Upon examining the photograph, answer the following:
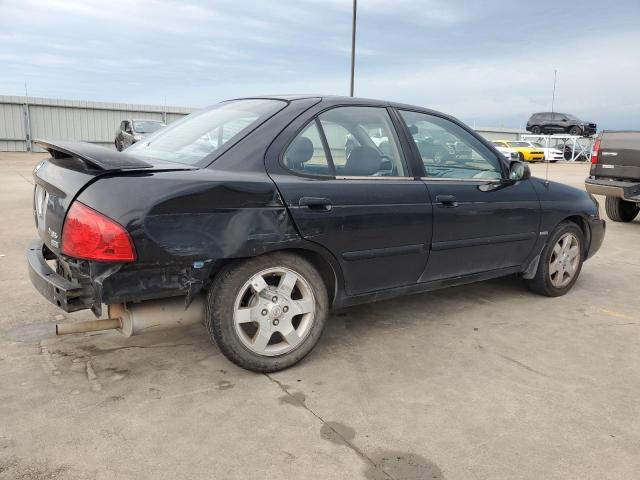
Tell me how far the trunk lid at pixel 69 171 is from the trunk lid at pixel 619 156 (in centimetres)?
735

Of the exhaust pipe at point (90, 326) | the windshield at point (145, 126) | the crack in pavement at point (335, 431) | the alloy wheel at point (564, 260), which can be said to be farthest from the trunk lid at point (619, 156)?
the windshield at point (145, 126)

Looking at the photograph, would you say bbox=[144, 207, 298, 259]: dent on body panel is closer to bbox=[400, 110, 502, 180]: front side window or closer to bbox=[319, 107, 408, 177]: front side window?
bbox=[319, 107, 408, 177]: front side window

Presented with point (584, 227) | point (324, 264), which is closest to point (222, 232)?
point (324, 264)

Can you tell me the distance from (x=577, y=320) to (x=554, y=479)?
7.27 ft

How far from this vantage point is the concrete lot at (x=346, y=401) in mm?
2262

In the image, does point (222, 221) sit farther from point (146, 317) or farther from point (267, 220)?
point (146, 317)

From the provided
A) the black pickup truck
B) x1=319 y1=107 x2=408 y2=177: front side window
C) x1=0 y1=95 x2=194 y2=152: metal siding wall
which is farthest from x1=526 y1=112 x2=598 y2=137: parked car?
x1=319 y1=107 x2=408 y2=177: front side window

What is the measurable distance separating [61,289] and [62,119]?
25.7 metres

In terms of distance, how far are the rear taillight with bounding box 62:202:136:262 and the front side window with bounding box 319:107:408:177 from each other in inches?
50.3

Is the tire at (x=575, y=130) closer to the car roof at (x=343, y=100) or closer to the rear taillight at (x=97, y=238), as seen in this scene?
the car roof at (x=343, y=100)

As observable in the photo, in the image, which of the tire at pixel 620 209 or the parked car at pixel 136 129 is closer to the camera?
the tire at pixel 620 209

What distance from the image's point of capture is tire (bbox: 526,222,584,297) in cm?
450

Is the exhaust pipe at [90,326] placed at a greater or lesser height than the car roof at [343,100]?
lesser

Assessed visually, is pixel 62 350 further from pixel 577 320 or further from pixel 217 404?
pixel 577 320
